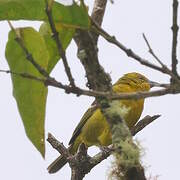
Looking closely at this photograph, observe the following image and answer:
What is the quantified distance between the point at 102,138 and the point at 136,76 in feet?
3.23

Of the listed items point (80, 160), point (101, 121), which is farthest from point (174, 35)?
point (101, 121)

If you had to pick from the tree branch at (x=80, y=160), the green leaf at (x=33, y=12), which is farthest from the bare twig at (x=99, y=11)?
the tree branch at (x=80, y=160)

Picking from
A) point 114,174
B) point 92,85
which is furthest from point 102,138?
point 92,85

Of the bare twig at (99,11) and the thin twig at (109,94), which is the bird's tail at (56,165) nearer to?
the bare twig at (99,11)

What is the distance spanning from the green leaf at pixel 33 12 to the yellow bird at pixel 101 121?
3.53m

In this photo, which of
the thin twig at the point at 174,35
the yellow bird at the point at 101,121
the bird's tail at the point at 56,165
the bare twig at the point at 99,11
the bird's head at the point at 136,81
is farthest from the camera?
the bird's tail at the point at 56,165

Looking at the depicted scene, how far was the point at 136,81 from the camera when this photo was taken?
19.0ft

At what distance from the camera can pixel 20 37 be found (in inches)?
61.3

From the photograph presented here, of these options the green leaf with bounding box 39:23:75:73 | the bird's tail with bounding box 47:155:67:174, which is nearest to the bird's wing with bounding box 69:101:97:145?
the bird's tail with bounding box 47:155:67:174

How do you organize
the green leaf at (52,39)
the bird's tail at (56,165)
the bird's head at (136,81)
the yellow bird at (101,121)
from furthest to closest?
the bird's tail at (56,165) < the bird's head at (136,81) < the yellow bird at (101,121) < the green leaf at (52,39)

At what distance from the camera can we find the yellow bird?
529cm

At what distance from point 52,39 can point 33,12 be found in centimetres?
14

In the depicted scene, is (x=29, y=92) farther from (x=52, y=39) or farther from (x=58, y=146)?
(x=58, y=146)

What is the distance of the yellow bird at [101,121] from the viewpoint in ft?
17.4
